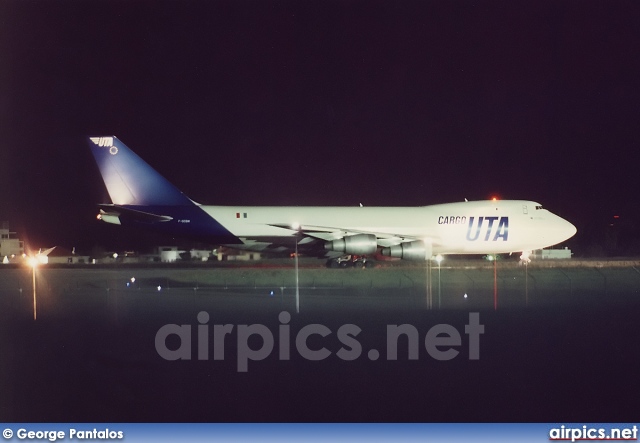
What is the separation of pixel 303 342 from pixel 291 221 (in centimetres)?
2229

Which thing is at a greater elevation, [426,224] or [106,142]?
[106,142]

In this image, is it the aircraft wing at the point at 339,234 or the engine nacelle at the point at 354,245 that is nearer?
the engine nacelle at the point at 354,245

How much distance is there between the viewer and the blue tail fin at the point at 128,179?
111 ft

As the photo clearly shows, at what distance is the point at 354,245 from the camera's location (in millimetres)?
31656

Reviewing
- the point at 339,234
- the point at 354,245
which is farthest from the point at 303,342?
the point at 339,234

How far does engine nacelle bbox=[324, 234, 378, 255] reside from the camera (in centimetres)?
3153

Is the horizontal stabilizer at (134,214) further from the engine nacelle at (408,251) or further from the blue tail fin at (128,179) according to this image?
the engine nacelle at (408,251)

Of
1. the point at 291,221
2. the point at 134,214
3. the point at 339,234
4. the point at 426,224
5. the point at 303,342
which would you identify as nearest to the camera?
the point at 303,342

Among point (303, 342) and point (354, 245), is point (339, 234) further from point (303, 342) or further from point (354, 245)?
point (303, 342)

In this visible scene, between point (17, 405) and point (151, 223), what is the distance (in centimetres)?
2582

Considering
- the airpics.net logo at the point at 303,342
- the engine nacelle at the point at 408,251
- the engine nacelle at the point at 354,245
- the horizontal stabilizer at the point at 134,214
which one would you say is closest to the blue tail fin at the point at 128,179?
the horizontal stabilizer at the point at 134,214

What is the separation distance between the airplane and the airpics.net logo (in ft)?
63.3

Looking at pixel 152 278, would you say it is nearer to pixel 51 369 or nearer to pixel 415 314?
pixel 415 314

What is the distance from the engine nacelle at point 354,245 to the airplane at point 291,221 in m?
0.11
